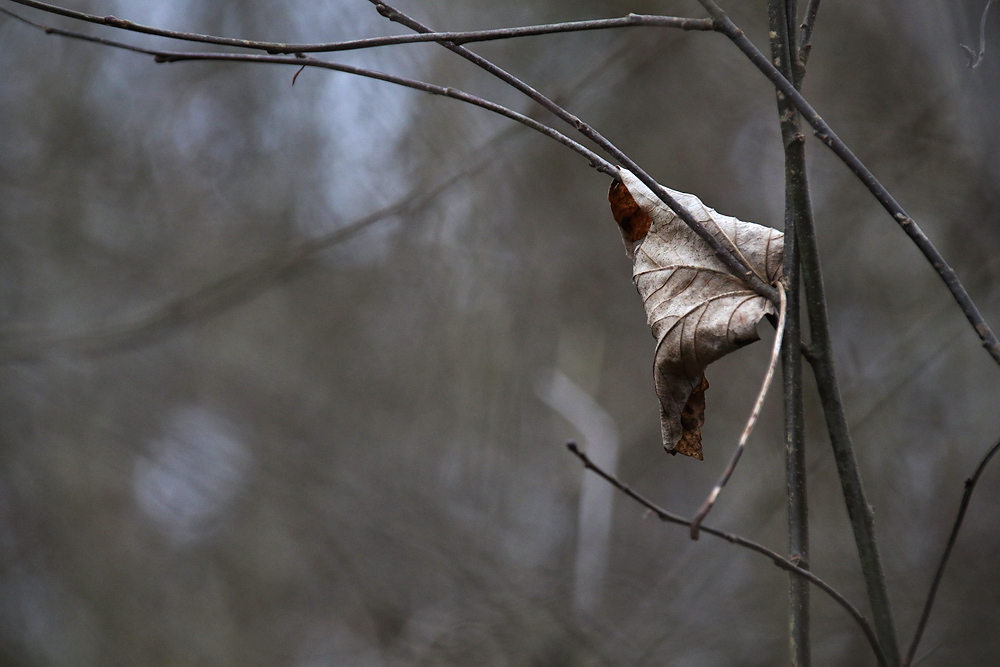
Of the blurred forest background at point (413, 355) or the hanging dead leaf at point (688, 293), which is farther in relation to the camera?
the blurred forest background at point (413, 355)

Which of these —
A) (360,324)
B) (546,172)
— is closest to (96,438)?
(360,324)

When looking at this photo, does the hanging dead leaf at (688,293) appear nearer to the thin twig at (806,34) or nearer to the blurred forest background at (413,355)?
the thin twig at (806,34)

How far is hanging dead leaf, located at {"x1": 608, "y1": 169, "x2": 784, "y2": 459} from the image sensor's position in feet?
0.94

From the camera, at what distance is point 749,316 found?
0.91 ft

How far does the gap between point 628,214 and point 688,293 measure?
0.06m

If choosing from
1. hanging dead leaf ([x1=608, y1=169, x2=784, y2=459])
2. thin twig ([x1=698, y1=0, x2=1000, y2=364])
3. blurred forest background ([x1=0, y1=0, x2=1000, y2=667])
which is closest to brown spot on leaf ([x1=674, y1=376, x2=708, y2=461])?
hanging dead leaf ([x1=608, y1=169, x2=784, y2=459])

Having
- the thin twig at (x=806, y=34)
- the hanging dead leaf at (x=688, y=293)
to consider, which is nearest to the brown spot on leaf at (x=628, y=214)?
the hanging dead leaf at (x=688, y=293)

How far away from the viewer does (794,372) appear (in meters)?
0.27

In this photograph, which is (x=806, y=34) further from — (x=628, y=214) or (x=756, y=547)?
(x=756, y=547)

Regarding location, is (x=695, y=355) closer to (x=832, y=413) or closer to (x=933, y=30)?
(x=832, y=413)

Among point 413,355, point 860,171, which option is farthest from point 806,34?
point 413,355

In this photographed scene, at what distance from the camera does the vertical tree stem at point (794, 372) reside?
0.27 metres

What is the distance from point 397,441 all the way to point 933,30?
1.70m

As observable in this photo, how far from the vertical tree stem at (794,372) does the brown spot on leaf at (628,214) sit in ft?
0.25
